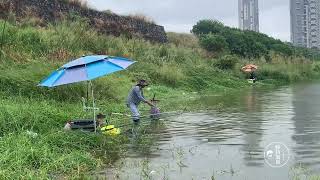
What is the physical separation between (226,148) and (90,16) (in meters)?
25.5

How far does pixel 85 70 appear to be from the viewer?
11289 mm

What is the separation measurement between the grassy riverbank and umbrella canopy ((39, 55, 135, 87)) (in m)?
0.96

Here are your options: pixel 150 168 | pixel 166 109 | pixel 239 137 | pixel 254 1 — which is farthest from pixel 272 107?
pixel 254 1

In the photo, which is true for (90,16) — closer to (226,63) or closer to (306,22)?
(226,63)

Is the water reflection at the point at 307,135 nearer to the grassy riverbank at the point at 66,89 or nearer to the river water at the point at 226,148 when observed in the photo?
the river water at the point at 226,148

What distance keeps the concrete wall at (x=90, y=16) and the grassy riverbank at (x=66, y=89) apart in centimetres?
176

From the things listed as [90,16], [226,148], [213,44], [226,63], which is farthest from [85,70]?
[213,44]

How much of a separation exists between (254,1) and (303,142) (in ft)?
375

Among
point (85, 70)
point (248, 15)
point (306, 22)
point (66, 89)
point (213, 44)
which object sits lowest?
point (66, 89)

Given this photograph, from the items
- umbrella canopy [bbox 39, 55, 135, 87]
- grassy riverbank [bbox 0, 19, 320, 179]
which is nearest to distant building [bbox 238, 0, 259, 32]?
grassy riverbank [bbox 0, 19, 320, 179]

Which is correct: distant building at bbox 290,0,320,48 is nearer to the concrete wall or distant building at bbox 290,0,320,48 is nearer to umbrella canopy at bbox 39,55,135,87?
the concrete wall

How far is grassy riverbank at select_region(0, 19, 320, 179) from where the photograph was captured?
8844mm

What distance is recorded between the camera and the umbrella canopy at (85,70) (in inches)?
440

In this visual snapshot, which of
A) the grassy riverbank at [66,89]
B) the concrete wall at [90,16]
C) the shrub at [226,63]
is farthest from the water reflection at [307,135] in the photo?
the shrub at [226,63]
